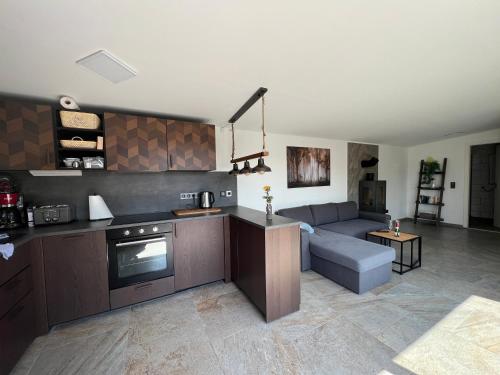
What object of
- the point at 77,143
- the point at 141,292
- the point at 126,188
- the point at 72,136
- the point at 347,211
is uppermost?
the point at 72,136

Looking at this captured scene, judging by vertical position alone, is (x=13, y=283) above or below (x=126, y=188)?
below

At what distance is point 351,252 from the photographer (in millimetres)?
2541

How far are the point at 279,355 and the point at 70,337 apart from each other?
6.13ft

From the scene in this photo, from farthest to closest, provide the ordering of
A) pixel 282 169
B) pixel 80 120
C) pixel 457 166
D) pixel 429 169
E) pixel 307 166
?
pixel 429 169, pixel 457 166, pixel 307 166, pixel 282 169, pixel 80 120

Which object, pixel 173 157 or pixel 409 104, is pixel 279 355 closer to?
pixel 173 157

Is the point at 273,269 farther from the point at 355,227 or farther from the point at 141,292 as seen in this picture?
the point at 355,227

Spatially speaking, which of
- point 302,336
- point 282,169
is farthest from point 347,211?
point 302,336

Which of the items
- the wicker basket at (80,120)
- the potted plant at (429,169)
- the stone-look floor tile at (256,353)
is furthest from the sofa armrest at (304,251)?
the potted plant at (429,169)

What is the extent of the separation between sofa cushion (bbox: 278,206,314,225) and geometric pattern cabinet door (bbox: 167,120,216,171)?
1.65m

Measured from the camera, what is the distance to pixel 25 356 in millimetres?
A: 1629

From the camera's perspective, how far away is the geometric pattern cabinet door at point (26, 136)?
1926 mm

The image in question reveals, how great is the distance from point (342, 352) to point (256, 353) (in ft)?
2.23

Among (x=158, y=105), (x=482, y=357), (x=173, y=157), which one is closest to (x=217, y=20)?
(x=158, y=105)

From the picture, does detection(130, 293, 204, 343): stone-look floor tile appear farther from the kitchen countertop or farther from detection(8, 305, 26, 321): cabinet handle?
the kitchen countertop
